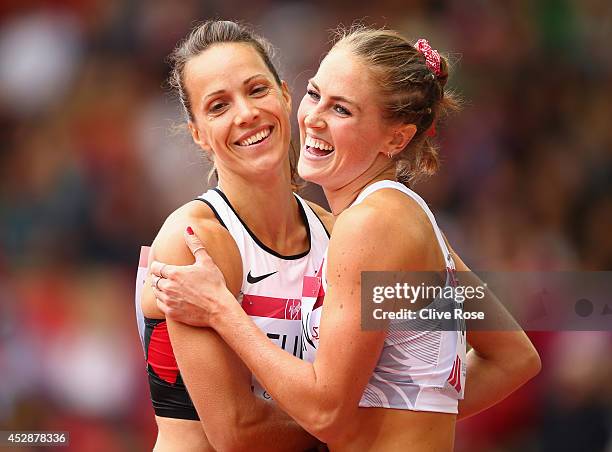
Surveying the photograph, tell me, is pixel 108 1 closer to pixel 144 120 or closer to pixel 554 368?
pixel 144 120

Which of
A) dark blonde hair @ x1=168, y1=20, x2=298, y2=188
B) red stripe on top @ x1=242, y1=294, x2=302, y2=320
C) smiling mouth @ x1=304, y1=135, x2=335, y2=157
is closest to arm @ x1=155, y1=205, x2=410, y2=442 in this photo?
smiling mouth @ x1=304, y1=135, x2=335, y2=157

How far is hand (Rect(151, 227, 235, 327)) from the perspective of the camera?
2.56m

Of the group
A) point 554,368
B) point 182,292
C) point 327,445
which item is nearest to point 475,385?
point 327,445

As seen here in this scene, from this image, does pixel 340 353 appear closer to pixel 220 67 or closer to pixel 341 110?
pixel 341 110

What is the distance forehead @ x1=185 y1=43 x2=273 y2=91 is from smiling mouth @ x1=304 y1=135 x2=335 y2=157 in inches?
17.3

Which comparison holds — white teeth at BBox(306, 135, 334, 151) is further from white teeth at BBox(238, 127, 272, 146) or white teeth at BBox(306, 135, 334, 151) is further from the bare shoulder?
the bare shoulder

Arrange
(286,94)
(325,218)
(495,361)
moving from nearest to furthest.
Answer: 1. (495,361)
2. (286,94)
3. (325,218)

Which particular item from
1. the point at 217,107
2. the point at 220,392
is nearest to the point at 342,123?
the point at 217,107

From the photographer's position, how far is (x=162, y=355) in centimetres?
290

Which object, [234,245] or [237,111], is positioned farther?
[237,111]

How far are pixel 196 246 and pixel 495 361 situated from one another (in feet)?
3.60

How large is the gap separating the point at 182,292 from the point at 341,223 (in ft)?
1.67

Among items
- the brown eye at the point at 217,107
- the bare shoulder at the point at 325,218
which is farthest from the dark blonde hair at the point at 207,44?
the bare shoulder at the point at 325,218

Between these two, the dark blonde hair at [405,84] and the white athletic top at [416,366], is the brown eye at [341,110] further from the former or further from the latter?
the white athletic top at [416,366]
